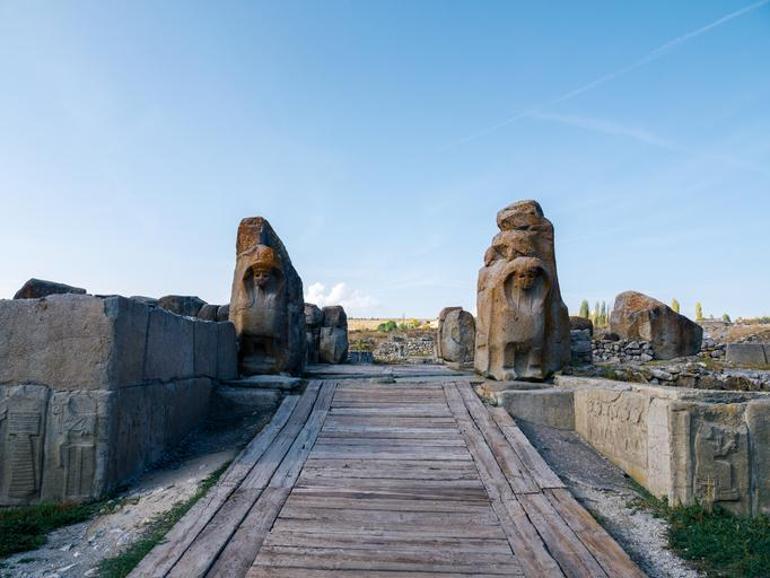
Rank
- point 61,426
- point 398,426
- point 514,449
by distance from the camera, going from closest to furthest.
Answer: point 61,426 < point 514,449 < point 398,426

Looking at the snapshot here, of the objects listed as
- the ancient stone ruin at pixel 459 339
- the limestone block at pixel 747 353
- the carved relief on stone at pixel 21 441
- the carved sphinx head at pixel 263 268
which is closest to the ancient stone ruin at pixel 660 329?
the limestone block at pixel 747 353

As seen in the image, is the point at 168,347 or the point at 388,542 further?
the point at 168,347

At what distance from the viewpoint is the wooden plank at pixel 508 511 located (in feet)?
10.6

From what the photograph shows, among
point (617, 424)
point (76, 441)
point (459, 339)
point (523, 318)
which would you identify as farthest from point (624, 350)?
point (76, 441)

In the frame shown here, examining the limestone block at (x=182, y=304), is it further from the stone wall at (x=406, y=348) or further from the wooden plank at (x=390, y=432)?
the stone wall at (x=406, y=348)

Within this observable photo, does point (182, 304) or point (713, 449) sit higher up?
point (182, 304)

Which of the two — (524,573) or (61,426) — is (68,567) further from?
(524,573)

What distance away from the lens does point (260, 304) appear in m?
7.88

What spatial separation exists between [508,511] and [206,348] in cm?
405

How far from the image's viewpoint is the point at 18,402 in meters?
4.52

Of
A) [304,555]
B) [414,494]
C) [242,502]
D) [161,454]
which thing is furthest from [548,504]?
[161,454]

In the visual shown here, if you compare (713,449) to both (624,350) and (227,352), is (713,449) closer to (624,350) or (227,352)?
(227,352)

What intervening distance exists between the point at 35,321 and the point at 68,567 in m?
2.10

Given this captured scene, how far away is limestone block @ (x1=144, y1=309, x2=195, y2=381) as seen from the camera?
17.4ft
